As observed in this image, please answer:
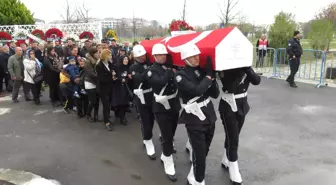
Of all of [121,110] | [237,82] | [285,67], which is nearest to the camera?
[237,82]

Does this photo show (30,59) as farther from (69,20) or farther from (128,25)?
Answer: (128,25)

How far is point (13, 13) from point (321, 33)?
63.8 feet

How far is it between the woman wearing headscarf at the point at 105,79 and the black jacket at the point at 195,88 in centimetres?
261

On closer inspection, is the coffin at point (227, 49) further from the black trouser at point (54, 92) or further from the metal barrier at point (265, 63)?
the metal barrier at point (265, 63)

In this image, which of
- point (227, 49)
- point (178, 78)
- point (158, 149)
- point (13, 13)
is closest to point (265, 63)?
point (158, 149)

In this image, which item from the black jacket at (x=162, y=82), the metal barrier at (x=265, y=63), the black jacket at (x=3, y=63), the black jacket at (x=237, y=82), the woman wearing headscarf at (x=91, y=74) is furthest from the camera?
the metal barrier at (x=265, y=63)

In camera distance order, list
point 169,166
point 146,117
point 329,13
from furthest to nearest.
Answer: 1. point 329,13
2. point 146,117
3. point 169,166

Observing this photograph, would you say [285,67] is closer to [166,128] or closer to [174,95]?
[174,95]

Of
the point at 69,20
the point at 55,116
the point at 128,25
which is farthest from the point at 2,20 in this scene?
the point at 128,25

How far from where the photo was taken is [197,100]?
322cm

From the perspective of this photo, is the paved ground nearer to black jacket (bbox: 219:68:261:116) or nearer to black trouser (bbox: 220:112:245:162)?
black trouser (bbox: 220:112:245:162)

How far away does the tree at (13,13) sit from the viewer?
57.7ft

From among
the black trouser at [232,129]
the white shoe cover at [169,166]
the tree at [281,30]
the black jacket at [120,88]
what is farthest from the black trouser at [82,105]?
the tree at [281,30]

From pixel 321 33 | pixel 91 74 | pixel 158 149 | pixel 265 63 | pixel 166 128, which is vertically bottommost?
pixel 158 149
